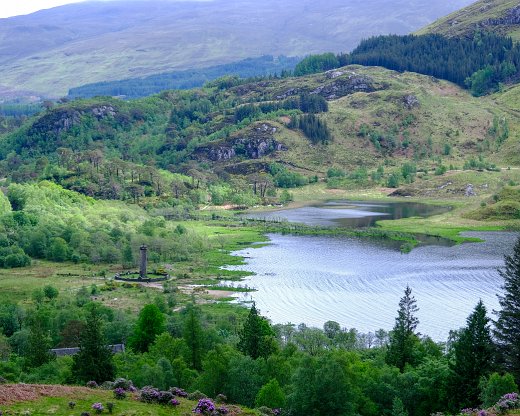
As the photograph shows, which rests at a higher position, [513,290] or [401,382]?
[513,290]

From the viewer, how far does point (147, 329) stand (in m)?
57.5

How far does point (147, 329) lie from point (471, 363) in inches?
918

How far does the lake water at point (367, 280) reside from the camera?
7356 centimetres

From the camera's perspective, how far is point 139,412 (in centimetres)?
3231

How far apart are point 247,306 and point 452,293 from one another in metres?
19.2

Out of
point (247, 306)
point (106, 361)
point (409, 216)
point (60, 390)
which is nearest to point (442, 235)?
point (409, 216)

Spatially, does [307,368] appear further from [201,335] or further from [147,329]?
[147,329]

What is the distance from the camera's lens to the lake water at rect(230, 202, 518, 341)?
7356 centimetres

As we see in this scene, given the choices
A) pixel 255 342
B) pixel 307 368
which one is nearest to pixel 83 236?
pixel 255 342

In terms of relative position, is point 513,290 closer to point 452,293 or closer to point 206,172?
point 452,293

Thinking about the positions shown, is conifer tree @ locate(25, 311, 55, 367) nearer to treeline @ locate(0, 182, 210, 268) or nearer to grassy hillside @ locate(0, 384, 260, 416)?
grassy hillside @ locate(0, 384, 260, 416)

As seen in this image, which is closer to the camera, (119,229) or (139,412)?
(139,412)

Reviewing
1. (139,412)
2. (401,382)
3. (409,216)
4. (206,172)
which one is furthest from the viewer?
(206,172)

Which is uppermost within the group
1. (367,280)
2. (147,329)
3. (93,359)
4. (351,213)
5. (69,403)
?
(69,403)
